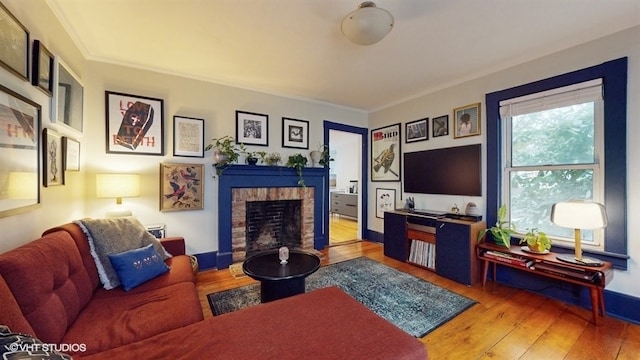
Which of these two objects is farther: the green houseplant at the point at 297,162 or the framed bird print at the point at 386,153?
the framed bird print at the point at 386,153

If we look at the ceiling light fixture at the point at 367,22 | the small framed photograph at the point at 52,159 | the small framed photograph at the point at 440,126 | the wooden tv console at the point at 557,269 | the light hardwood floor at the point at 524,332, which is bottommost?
the light hardwood floor at the point at 524,332

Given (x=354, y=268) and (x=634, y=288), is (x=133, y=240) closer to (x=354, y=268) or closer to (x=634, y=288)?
(x=354, y=268)

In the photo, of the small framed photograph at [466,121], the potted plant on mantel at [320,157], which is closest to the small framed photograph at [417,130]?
the small framed photograph at [466,121]

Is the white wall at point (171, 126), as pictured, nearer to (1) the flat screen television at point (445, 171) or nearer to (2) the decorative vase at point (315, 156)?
(2) the decorative vase at point (315, 156)

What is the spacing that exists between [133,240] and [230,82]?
89.8 inches

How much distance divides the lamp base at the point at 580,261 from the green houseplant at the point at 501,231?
424 millimetres

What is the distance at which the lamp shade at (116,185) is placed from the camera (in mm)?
2393

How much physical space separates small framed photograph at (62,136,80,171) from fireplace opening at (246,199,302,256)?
1.85 m

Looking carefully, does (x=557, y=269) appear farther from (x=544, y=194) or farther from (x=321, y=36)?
(x=321, y=36)

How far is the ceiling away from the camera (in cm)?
187

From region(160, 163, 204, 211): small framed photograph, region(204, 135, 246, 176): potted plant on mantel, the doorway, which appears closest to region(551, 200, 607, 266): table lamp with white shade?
the doorway

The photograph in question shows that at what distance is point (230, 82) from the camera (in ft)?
10.9

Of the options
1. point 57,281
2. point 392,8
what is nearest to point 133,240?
point 57,281

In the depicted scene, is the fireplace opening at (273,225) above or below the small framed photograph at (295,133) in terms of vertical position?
below
